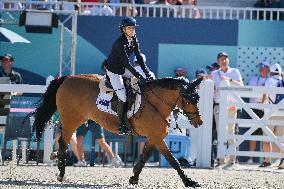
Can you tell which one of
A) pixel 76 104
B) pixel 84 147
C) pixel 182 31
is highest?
pixel 182 31

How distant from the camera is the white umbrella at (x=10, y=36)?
67.1ft

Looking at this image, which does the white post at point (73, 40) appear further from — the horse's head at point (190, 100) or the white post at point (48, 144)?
the horse's head at point (190, 100)

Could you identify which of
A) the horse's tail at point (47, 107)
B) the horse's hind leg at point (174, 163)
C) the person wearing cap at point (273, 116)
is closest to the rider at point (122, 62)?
the horse's hind leg at point (174, 163)

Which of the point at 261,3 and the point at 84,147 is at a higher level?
the point at 261,3

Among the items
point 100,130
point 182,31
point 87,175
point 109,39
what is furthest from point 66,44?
point 87,175

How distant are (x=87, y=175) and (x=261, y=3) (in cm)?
987

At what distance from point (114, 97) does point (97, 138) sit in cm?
423

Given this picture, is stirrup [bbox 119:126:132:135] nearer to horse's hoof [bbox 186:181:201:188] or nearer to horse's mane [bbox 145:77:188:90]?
horse's mane [bbox 145:77:188:90]

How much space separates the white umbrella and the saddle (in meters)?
6.97

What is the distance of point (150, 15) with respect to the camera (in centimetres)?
2223

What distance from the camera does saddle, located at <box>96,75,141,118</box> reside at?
44.2 feet

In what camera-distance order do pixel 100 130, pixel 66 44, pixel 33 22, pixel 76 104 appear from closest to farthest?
pixel 76 104
pixel 100 130
pixel 33 22
pixel 66 44

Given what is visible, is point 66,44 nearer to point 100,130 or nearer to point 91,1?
point 91,1

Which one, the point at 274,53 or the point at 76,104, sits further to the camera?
the point at 274,53
